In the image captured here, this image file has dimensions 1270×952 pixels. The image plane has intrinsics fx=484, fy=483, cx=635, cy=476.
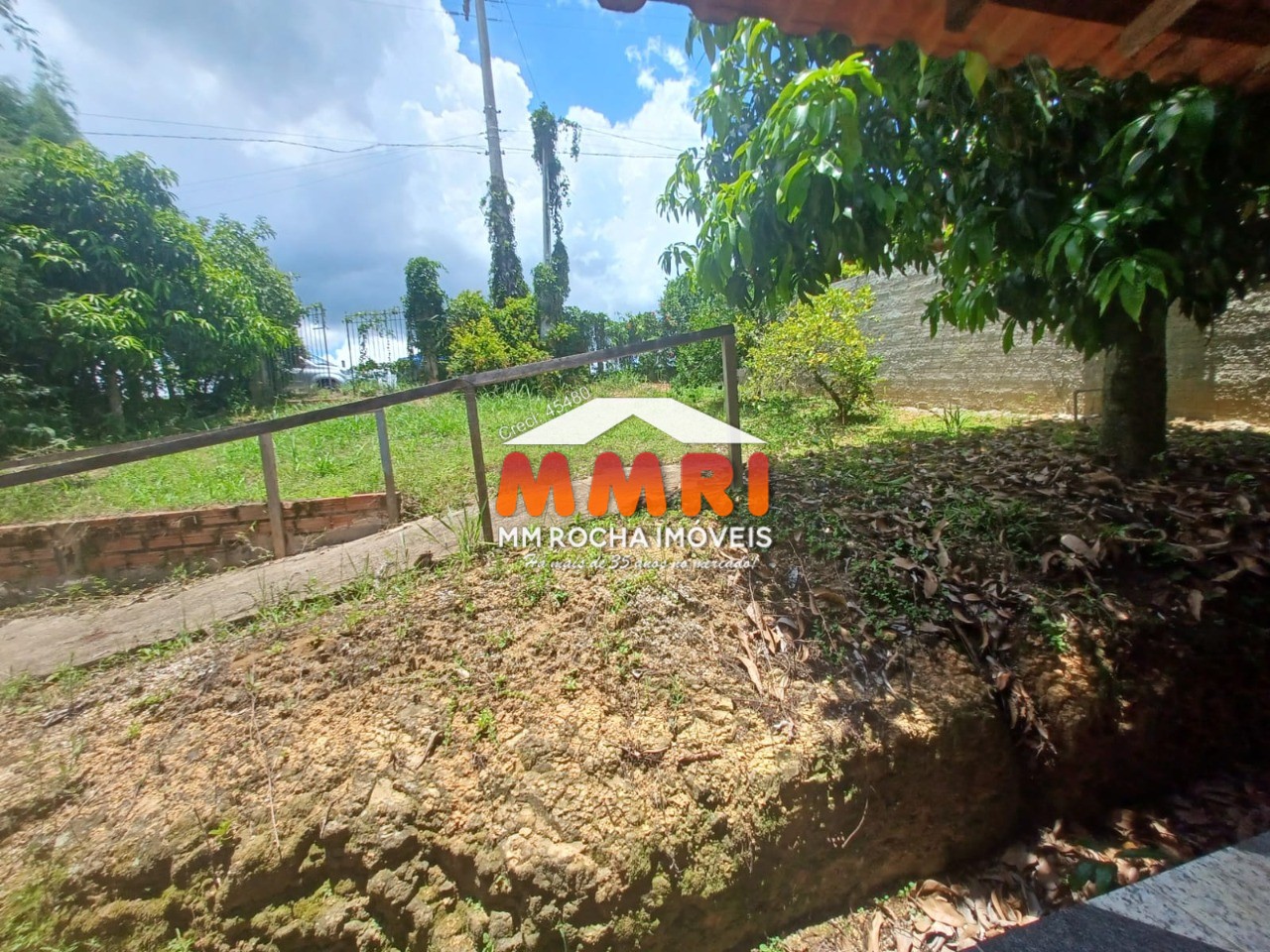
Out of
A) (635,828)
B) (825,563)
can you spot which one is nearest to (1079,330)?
(825,563)

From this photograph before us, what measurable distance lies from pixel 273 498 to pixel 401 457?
151cm

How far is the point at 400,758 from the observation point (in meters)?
1.59

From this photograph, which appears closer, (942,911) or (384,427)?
(942,911)

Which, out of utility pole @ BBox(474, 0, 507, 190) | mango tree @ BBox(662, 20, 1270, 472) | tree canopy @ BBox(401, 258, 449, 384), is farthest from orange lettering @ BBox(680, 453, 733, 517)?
utility pole @ BBox(474, 0, 507, 190)

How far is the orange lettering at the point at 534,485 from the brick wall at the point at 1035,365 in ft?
11.8

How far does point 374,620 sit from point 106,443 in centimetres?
542

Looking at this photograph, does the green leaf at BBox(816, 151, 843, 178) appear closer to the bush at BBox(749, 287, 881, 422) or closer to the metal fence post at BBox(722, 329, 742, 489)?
the metal fence post at BBox(722, 329, 742, 489)

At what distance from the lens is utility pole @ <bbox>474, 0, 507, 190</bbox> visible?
11.8 metres

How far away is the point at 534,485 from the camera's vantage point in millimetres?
3156

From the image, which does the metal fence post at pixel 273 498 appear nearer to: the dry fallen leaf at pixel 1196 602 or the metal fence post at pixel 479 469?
the metal fence post at pixel 479 469

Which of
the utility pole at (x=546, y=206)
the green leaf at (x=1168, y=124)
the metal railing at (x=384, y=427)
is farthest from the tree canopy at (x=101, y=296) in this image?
the utility pole at (x=546, y=206)

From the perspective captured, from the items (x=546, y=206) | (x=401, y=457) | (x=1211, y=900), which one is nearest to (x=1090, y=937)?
(x=1211, y=900)

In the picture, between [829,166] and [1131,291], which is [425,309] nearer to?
[829,166]

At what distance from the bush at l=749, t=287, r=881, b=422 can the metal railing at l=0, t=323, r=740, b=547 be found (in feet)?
10.5
